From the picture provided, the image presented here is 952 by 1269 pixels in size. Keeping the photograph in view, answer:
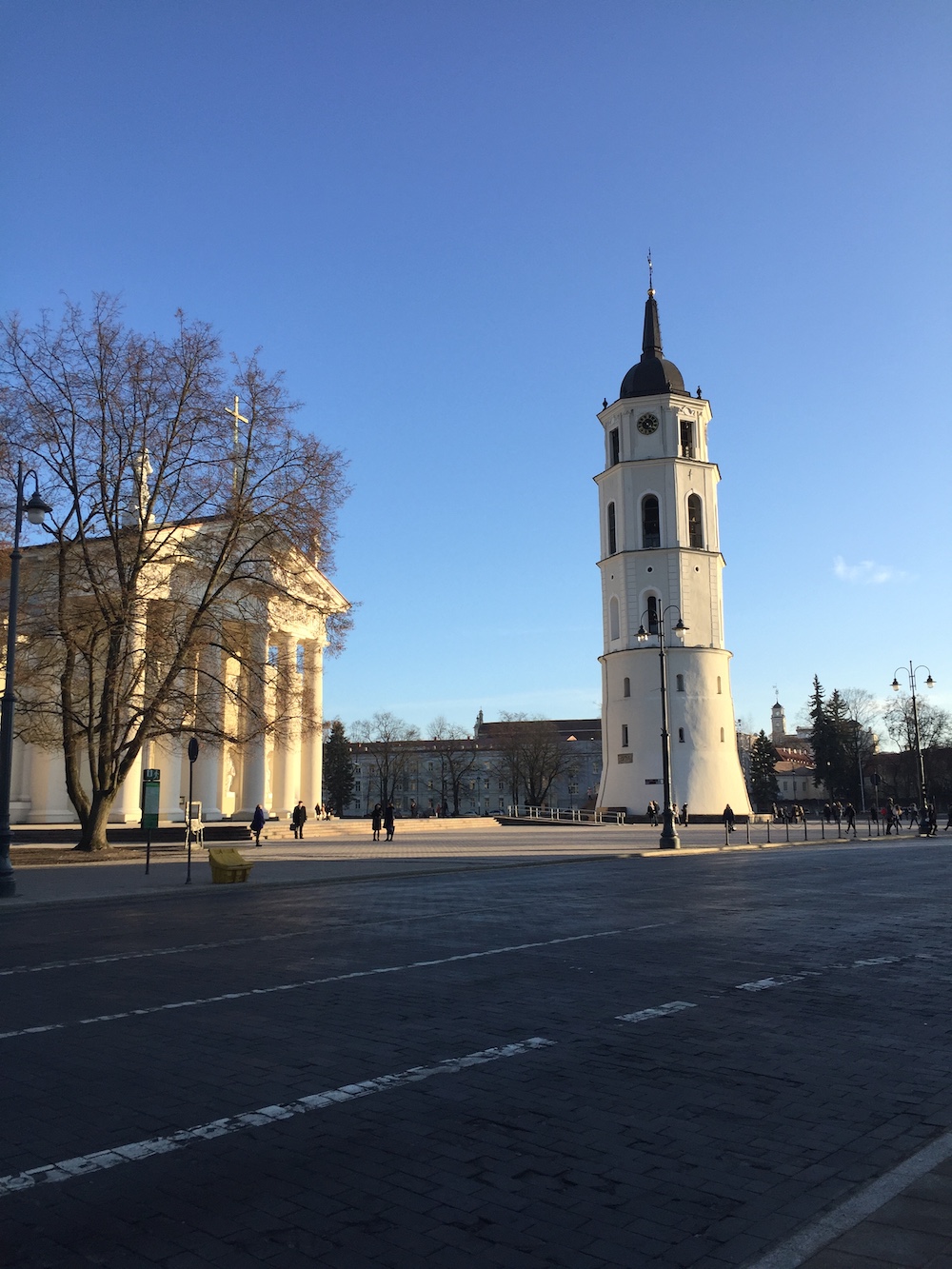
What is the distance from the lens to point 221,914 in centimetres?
1625

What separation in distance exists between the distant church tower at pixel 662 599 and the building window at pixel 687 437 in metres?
0.09

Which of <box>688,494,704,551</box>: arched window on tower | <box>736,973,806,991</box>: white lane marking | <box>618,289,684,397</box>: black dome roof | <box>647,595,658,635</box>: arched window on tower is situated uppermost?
<box>618,289,684,397</box>: black dome roof

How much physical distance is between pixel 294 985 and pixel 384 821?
35.8 meters

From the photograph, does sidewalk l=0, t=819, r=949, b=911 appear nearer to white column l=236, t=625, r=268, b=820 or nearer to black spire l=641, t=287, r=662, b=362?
A: white column l=236, t=625, r=268, b=820

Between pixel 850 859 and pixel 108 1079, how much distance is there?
27.1 metres

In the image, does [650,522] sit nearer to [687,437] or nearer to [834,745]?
[687,437]

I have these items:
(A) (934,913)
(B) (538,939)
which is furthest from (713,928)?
(A) (934,913)

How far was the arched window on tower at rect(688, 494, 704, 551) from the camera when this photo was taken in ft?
218

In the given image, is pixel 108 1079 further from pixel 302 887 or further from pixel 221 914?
pixel 302 887

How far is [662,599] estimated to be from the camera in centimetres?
6419

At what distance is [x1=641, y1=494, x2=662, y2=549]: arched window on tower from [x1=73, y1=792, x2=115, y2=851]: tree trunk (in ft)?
140

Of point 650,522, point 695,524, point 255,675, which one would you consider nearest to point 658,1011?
point 255,675

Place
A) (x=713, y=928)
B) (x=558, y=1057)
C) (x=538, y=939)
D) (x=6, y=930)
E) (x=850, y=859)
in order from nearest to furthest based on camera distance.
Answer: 1. (x=558, y=1057)
2. (x=538, y=939)
3. (x=713, y=928)
4. (x=6, y=930)
5. (x=850, y=859)

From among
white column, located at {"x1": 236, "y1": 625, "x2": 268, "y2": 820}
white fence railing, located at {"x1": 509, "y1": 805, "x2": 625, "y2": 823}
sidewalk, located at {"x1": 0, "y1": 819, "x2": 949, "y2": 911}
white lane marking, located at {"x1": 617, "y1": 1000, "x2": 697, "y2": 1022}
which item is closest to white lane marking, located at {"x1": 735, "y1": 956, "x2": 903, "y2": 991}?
white lane marking, located at {"x1": 617, "y1": 1000, "x2": 697, "y2": 1022}
